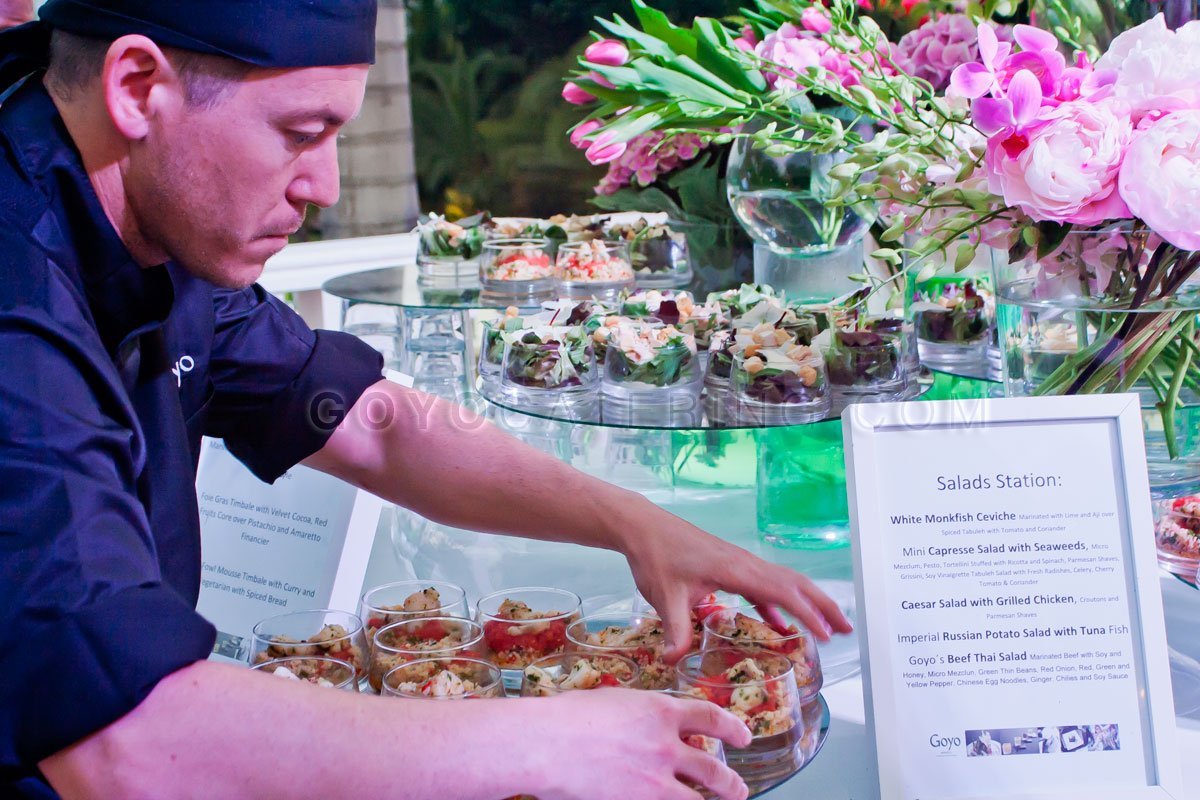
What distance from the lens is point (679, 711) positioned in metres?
0.86

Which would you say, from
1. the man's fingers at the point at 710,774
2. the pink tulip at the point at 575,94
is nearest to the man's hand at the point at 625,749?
the man's fingers at the point at 710,774

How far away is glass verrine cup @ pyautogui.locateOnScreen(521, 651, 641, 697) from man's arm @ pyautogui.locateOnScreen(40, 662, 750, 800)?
0.45ft

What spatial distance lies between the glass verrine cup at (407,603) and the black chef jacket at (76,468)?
0.61ft

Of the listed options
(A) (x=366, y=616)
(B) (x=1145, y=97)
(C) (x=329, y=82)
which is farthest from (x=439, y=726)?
(B) (x=1145, y=97)

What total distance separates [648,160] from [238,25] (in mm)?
1503

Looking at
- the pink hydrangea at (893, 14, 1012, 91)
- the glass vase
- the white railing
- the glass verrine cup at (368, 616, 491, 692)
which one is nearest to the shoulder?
the glass verrine cup at (368, 616, 491, 692)

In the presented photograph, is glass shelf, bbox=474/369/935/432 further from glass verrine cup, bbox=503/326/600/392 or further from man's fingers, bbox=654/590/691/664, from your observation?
man's fingers, bbox=654/590/691/664

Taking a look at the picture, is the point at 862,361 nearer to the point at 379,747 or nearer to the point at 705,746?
the point at 705,746

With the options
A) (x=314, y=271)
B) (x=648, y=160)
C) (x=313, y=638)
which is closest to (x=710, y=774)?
(x=313, y=638)

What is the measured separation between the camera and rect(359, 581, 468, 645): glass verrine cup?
45.4 inches

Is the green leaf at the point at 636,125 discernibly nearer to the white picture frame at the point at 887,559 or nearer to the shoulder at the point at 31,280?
the white picture frame at the point at 887,559

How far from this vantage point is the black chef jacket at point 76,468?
72 centimetres

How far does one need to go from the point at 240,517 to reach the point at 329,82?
2.21ft

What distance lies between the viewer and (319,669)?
1022 millimetres
